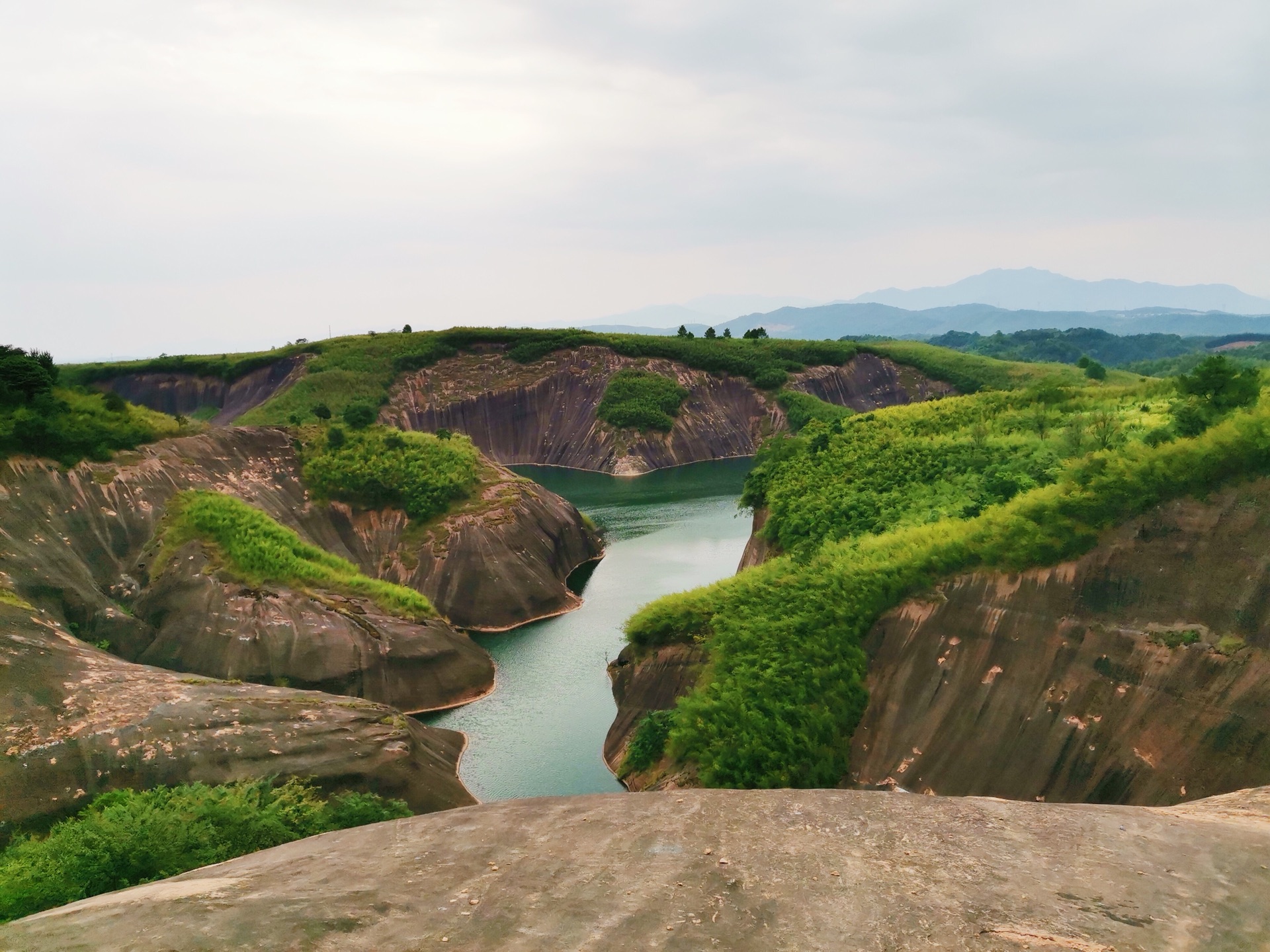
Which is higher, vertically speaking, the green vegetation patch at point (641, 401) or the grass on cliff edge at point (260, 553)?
the green vegetation patch at point (641, 401)

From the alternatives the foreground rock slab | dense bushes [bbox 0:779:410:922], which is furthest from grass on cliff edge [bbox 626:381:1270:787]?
dense bushes [bbox 0:779:410:922]

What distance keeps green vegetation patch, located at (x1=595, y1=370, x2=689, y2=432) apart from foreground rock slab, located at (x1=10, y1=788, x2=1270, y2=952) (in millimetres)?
87305

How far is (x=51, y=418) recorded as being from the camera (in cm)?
4047

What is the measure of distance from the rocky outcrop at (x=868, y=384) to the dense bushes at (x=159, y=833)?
96.3 m

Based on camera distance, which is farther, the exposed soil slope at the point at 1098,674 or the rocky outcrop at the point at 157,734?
the rocky outcrop at the point at 157,734

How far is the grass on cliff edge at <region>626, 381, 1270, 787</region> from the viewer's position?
79.8 ft

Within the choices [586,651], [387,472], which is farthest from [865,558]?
[387,472]

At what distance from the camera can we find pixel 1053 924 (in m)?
11.4

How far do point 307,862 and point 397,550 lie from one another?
129 feet

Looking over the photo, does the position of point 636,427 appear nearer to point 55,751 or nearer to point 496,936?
point 55,751

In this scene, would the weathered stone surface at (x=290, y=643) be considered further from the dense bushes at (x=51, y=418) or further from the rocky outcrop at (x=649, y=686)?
the rocky outcrop at (x=649, y=686)

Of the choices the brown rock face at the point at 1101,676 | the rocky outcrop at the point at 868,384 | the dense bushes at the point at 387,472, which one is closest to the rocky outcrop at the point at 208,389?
the dense bushes at the point at 387,472

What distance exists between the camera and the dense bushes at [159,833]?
59.0 ft

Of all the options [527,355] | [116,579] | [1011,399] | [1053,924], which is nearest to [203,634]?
[116,579]
